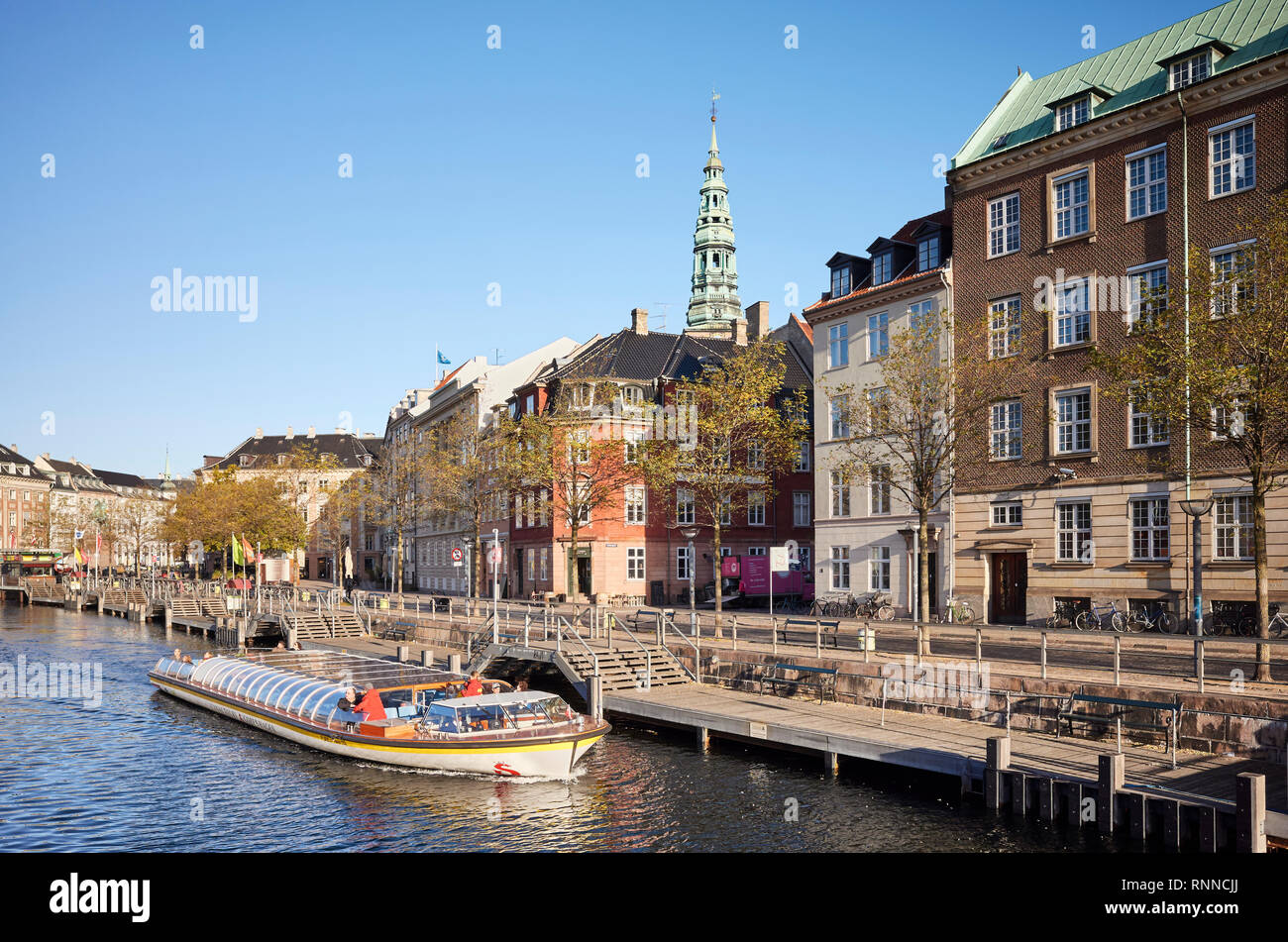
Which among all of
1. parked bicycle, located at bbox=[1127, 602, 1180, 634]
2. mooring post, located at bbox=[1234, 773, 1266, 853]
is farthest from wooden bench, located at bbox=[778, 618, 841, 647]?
mooring post, located at bbox=[1234, 773, 1266, 853]

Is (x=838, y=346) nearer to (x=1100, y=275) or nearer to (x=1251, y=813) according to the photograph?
(x=1100, y=275)

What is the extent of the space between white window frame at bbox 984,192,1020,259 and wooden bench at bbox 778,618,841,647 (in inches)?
709

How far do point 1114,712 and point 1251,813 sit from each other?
22.2 feet

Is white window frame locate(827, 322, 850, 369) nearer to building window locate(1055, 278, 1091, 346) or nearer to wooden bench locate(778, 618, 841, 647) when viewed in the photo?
building window locate(1055, 278, 1091, 346)

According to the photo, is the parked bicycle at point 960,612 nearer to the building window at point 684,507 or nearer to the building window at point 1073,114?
the building window at point 1073,114

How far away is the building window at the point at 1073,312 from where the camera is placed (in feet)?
136

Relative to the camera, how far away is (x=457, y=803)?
23.1 meters

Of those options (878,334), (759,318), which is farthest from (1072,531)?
(759,318)

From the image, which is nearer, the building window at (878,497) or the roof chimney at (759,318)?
the building window at (878,497)

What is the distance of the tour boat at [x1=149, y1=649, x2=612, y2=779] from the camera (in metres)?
24.9

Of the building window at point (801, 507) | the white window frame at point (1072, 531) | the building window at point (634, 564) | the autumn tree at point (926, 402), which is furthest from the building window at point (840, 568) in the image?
the building window at point (801, 507)

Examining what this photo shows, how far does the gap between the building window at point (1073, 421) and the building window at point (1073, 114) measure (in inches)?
420
